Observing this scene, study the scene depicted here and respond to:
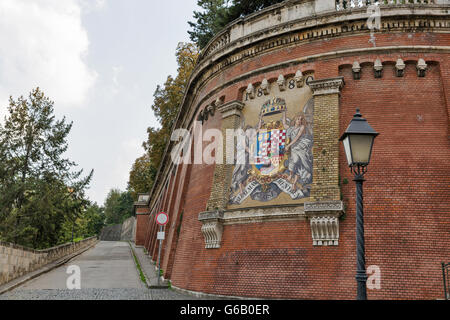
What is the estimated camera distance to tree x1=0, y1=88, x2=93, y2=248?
75.0ft

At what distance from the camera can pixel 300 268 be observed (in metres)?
9.34

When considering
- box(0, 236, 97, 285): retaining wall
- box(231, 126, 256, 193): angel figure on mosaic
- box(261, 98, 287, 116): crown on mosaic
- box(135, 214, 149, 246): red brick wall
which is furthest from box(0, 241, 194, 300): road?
box(135, 214, 149, 246): red brick wall

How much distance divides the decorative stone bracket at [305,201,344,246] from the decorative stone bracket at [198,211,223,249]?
3.01m

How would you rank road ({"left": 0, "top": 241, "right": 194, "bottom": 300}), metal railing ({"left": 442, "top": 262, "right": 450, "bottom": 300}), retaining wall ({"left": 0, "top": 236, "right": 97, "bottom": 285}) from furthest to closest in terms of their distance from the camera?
retaining wall ({"left": 0, "top": 236, "right": 97, "bottom": 285}) → road ({"left": 0, "top": 241, "right": 194, "bottom": 300}) → metal railing ({"left": 442, "top": 262, "right": 450, "bottom": 300})

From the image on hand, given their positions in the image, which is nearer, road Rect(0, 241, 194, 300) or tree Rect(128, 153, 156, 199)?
road Rect(0, 241, 194, 300)

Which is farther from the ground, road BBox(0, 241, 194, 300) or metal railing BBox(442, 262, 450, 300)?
metal railing BBox(442, 262, 450, 300)

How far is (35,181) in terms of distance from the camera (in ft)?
79.3

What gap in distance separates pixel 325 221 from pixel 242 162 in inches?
140

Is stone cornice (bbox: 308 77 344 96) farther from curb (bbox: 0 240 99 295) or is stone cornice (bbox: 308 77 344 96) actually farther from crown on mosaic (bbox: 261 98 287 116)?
curb (bbox: 0 240 99 295)

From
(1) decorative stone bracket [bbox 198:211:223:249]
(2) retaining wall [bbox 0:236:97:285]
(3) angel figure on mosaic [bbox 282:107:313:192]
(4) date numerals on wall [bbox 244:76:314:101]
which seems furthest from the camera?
(2) retaining wall [bbox 0:236:97:285]

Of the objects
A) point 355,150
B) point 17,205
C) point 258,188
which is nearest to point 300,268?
point 258,188
